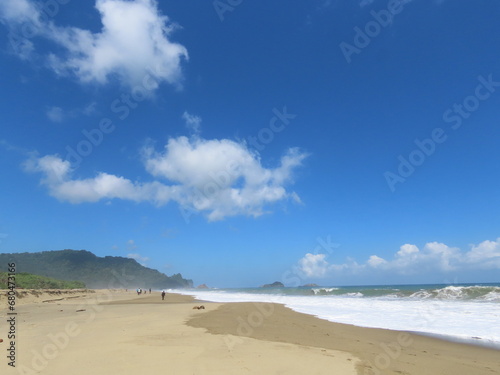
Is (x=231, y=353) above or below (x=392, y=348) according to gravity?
above

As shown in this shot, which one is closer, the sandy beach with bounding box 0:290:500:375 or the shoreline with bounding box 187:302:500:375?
the sandy beach with bounding box 0:290:500:375

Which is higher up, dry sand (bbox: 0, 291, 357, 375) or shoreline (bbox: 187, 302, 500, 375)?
dry sand (bbox: 0, 291, 357, 375)

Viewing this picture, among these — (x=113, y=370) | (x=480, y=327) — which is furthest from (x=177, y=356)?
(x=480, y=327)

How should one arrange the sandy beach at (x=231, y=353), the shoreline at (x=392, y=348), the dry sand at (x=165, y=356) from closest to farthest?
the dry sand at (x=165, y=356)
the sandy beach at (x=231, y=353)
the shoreline at (x=392, y=348)

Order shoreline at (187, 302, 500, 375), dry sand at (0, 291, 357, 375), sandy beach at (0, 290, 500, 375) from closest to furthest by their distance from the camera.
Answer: dry sand at (0, 291, 357, 375)
sandy beach at (0, 290, 500, 375)
shoreline at (187, 302, 500, 375)

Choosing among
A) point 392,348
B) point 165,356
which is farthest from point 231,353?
point 392,348

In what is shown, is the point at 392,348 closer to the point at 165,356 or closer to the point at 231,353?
the point at 231,353

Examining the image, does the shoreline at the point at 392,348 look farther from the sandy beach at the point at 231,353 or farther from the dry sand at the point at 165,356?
the dry sand at the point at 165,356

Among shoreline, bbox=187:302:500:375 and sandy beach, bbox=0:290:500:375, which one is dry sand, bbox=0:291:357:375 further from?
shoreline, bbox=187:302:500:375

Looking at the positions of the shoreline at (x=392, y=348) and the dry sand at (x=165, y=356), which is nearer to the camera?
the dry sand at (x=165, y=356)

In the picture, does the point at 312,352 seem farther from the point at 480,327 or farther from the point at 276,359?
the point at 480,327

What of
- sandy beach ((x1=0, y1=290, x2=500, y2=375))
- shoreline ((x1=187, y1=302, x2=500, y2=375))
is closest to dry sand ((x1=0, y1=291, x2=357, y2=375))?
sandy beach ((x1=0, y1=290, x2=500, y2=375))

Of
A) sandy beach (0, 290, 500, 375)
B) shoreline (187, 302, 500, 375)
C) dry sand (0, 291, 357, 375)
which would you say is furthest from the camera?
shoreline (187, 302, 500, 375)

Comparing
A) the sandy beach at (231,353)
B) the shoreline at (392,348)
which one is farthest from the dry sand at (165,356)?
the shoreline at (392,348)
